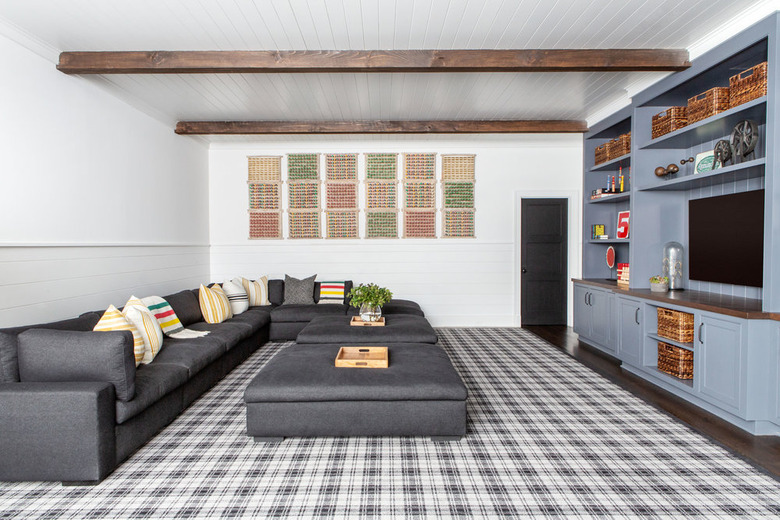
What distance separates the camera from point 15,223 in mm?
2850

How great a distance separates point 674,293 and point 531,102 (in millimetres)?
2588

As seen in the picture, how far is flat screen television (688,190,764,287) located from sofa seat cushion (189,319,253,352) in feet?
15.1

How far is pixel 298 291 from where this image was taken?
18.4ft

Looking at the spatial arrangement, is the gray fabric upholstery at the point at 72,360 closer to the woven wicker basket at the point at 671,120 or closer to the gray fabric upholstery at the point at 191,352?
the gray fabric upholstery at the point at 191,352

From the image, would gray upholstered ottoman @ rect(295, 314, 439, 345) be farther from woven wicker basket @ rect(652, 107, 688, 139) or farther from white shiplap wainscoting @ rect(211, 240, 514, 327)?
woven wicker basket @ rect(652, 107, 688, 139)

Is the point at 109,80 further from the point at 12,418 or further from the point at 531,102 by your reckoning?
the point at 531,102

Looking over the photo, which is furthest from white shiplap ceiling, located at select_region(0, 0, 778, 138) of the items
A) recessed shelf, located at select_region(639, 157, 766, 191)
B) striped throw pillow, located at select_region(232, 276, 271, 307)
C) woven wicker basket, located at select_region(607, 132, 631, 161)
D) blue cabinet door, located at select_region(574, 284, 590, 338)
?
striped throw pillow, located at select_region(232, 276, 271, 307)

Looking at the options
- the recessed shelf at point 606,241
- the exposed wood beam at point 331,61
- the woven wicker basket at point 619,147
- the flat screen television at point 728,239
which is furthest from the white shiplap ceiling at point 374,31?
the recessed shelf at point 606,241

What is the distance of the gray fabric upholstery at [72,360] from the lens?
2.21m

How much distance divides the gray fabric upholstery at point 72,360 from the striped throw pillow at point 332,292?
3.42 metres

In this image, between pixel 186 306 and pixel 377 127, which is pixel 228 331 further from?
pixel 377 127

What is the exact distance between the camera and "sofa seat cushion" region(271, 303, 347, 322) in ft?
16.6

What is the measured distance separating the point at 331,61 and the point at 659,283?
150 inches

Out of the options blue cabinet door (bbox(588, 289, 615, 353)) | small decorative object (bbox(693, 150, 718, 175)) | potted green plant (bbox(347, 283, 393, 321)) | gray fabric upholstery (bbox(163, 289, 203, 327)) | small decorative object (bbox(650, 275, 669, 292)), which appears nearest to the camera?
small decorative object (bbox(693, 150, 718, 175))
